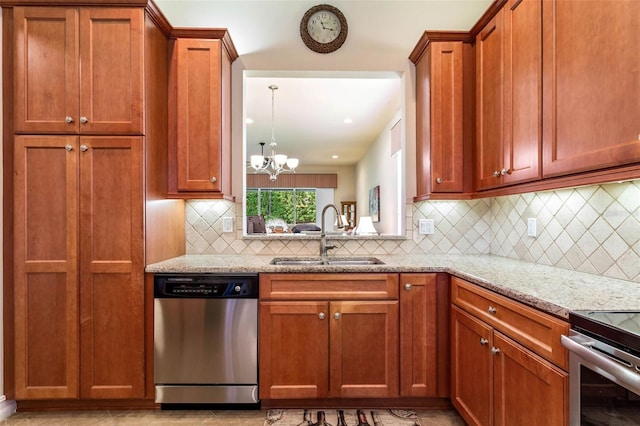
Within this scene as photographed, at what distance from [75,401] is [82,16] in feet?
7.23

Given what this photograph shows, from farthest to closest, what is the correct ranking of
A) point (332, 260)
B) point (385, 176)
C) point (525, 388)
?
point (385, 176) < point (332, 260) < point (525, 388)

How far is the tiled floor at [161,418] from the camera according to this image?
189 cm

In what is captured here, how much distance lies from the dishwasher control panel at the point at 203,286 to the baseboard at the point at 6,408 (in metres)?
1.01

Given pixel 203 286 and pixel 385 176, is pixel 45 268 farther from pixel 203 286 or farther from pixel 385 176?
pixel 385 176

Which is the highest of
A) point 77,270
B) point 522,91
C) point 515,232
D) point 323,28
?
point 323,28

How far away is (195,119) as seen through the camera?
224cm

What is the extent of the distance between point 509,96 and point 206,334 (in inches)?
84.5

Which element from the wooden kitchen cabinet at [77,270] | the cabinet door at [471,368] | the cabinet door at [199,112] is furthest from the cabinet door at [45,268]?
the cabinet door at [471,368]

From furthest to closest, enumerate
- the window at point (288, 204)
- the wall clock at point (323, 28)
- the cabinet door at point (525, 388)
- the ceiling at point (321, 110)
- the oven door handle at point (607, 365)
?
the window at point (288, 204) < the ceiling at point (321, 110) < the wall clock at point (323, 28) < the cabinet door at point (525, 388) < the oven door handle at point (607, 365)

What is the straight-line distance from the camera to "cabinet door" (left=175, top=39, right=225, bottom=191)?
2232 millimetres

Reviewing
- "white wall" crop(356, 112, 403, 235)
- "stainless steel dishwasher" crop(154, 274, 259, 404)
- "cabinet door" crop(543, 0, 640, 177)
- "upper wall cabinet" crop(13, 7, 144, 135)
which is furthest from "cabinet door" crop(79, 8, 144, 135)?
"white wall" crop(356, 112, 403, 235)

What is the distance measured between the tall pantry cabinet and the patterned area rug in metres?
0.80

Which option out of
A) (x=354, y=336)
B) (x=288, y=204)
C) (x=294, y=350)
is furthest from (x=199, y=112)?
(x=288, y=204)

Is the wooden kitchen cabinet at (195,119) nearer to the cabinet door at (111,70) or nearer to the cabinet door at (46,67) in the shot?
the cabinet door at (111,70)
